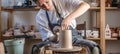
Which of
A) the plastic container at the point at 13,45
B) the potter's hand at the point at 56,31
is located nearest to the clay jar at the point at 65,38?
the potter's hand at the point at 56,31

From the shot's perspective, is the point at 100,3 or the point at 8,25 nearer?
the point at 100,3

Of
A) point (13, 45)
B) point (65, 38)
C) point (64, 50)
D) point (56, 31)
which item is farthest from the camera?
point (13, 45)

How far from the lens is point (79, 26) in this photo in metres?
2.77

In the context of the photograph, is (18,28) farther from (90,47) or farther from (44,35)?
(90,47)

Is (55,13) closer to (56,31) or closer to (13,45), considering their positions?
(56,31)

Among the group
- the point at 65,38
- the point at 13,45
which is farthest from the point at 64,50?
the point at 13,45

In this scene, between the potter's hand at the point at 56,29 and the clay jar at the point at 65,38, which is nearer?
the clay jar at the point at 65,38

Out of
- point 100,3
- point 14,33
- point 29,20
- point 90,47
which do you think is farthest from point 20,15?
point 90,47

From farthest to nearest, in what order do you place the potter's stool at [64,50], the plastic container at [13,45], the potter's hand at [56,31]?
the plastic container at [13,45], the potter's hand at [56,31], the potter's stool at [64,50]

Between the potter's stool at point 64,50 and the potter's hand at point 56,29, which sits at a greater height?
the potter's hand at point 56,29

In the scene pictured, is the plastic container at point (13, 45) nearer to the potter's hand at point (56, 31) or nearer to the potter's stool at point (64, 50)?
the potter's hand at point (56, 31)

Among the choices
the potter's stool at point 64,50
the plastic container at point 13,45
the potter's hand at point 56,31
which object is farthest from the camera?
the plastic container at point 13,45

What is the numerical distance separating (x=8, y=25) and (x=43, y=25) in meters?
1.37

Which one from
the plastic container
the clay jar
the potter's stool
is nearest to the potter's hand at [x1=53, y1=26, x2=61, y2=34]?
the clay jar
